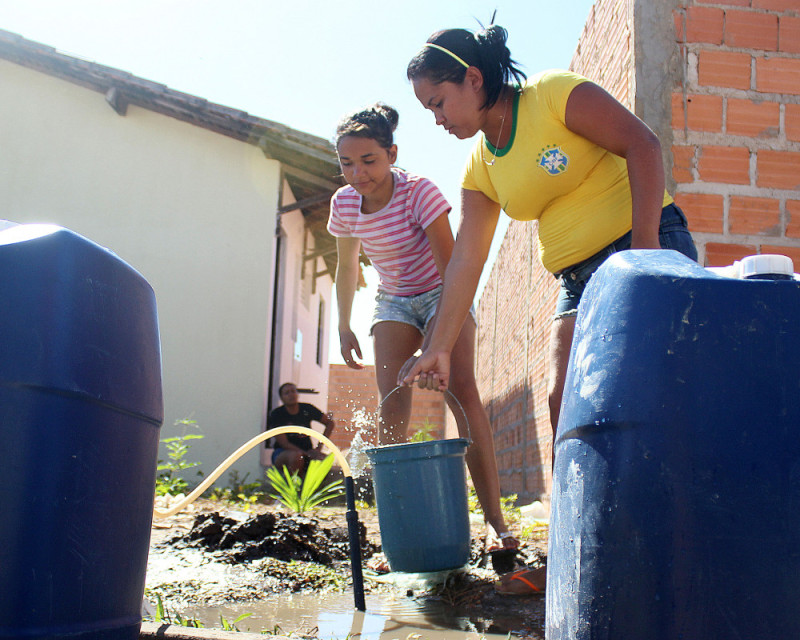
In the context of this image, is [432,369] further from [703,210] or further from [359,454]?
[359,454]

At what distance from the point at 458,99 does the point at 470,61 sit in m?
0.11

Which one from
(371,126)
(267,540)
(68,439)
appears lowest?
(267,540)

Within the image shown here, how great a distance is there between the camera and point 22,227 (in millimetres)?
1310

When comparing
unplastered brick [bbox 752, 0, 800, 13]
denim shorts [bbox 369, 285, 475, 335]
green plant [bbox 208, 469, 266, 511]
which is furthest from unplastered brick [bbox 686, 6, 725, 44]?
green plant [bbox 208, 469, 266, 511]

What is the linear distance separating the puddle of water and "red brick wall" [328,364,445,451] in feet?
33.9

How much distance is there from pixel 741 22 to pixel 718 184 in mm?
722

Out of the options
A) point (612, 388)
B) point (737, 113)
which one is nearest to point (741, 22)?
point (737, 113)

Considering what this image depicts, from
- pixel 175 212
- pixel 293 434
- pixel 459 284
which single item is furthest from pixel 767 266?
pixel 175 212

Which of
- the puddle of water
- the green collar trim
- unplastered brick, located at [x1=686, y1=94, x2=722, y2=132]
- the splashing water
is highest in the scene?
unplastered brick, located at [x1=686, y1=94, x2=722, y2=132]

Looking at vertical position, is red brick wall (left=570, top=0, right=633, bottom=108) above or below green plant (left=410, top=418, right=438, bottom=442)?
above

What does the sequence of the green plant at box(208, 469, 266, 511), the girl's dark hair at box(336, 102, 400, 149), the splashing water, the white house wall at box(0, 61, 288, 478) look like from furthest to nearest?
1. the white house wall at box(0, 61, 288, 478)
2. the green plant at box(208, 469, 266, 511)
3. the splashing water
4. the girl's dark hair at box(336, 102, 400, 149)

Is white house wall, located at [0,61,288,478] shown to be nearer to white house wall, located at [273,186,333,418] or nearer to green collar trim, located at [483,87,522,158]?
white house wall, located at [273,186,333,418]

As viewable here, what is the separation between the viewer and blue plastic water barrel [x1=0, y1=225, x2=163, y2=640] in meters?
1.17

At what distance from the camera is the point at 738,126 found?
305 cm
